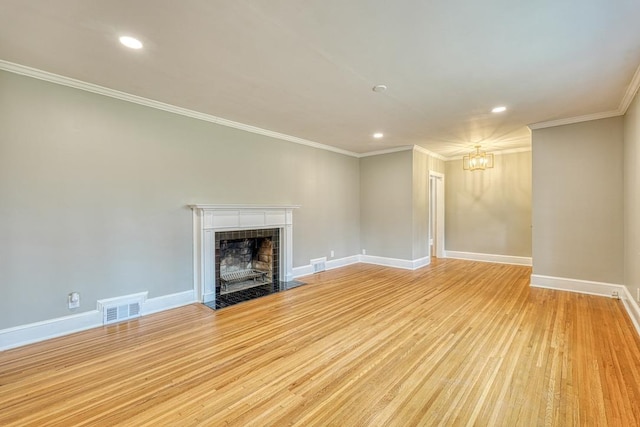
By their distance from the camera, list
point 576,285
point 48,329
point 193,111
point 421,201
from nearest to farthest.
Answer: point 48,329, point 193,111, point 576,285, point 421,201

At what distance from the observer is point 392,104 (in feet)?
12.3

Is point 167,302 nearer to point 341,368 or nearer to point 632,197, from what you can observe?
point 341,368

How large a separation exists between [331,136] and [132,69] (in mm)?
3294

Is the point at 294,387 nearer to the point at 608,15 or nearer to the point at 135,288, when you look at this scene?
the point at 135,288

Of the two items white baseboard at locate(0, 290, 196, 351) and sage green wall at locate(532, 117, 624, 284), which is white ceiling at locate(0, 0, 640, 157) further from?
white baseboard at locate(0, 290, 196, 351)

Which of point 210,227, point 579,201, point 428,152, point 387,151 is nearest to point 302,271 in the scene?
point 210,227

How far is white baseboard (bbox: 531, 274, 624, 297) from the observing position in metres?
4.24

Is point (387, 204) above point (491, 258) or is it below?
above

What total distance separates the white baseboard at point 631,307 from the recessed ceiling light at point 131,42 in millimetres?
5577

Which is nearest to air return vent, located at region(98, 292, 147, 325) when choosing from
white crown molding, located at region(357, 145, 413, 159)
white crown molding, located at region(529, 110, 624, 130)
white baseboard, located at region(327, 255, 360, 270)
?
white baseboard, located at region(327, 255, 360, 270)

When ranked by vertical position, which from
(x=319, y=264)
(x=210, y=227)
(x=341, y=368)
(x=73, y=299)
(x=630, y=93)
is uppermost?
(x=630, y=93)

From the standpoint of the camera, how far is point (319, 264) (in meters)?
6.05

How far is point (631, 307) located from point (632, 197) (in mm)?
1335

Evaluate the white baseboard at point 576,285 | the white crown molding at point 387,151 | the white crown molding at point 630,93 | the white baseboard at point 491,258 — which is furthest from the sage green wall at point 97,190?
the white baseboard at point 491,258
